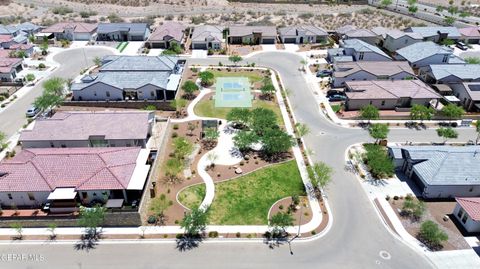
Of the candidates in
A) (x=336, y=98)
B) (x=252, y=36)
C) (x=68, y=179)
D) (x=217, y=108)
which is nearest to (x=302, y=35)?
(x=252, y=36)

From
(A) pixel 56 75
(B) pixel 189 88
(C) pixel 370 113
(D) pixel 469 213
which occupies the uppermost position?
(B) pixel 189 88

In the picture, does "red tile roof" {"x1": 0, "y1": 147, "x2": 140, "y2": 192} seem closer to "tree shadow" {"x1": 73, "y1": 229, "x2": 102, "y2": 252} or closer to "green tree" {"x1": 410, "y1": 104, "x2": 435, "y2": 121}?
"tree shadow" {"x1": 73, "y1": 229, "x2": 102, "y2": 252}

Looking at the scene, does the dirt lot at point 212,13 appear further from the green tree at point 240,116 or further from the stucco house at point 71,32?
the green tree at point 240,116

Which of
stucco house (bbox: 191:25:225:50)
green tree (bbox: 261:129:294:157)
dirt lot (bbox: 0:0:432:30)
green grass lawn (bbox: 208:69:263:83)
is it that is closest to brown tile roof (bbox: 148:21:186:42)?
stucco house (bbox: 191:25:225:50)

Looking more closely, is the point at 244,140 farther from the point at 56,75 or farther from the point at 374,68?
the point at 56,75

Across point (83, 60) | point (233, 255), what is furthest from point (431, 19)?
point (233, 255)

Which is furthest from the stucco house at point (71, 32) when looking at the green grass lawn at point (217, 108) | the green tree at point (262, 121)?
the green tree at point (262, 121)

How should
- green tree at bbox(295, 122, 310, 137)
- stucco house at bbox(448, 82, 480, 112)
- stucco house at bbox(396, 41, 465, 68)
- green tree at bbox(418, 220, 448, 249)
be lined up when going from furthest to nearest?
stucco house at bbox(396, 41, 465, 68), stucco house at bbox(448, 82, 480, 112), green tree at bbox(295, 122, 310, 137), green tree at bbox(418, 220, 448, 249)
